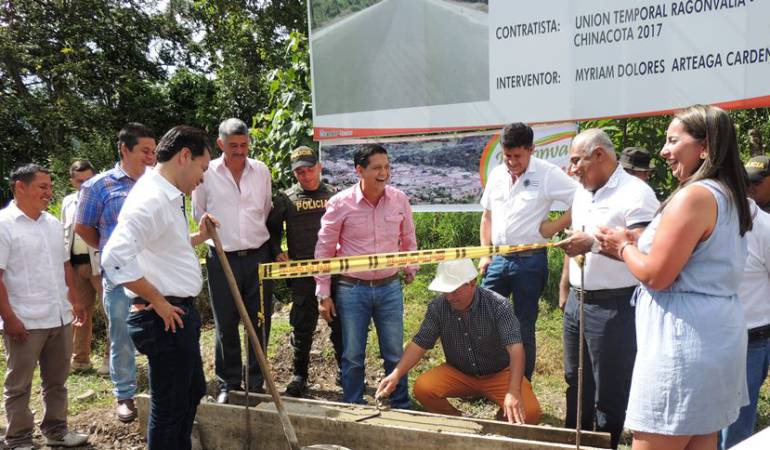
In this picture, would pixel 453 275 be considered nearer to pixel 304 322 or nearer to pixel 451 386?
pixel 451 386

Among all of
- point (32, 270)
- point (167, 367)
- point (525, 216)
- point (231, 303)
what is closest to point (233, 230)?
point (231, 303)

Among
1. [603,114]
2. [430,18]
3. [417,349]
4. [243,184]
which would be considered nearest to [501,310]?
[417,349]

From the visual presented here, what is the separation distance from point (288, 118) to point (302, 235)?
4172mm

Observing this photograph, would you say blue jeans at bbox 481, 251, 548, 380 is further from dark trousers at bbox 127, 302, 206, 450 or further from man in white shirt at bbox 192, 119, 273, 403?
dark trousers at bbox 127, 302, 206, 450

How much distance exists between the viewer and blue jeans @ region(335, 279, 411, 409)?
182 inches

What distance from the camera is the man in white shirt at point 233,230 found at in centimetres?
499

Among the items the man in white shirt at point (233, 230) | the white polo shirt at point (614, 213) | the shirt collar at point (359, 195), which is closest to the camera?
the white polo shirt at point (614, 213)

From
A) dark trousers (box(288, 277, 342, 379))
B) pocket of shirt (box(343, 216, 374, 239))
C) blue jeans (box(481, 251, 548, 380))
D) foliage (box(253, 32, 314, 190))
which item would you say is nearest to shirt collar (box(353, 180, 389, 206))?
pocket of shirt (box(343, 216, 374, 239))

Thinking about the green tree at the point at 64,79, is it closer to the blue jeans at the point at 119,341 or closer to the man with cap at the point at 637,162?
the blue jeans at the point at 119,341

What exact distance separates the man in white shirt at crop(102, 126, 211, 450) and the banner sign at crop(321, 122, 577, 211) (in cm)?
403

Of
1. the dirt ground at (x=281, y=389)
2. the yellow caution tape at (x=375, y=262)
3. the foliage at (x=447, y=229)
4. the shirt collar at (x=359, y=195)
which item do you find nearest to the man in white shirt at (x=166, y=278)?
the yellow caution tape at (x=375, y=262)

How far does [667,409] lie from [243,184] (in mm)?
3561

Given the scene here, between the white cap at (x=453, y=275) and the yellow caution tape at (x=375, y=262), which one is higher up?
A: the yellow caution tape at (x=375, y=262)

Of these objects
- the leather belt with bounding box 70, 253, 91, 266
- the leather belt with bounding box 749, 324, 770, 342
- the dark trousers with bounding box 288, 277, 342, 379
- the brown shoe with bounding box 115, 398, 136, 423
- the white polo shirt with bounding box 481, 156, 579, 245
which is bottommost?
the brown shoe with bounding box 115, 398, 136, 423
